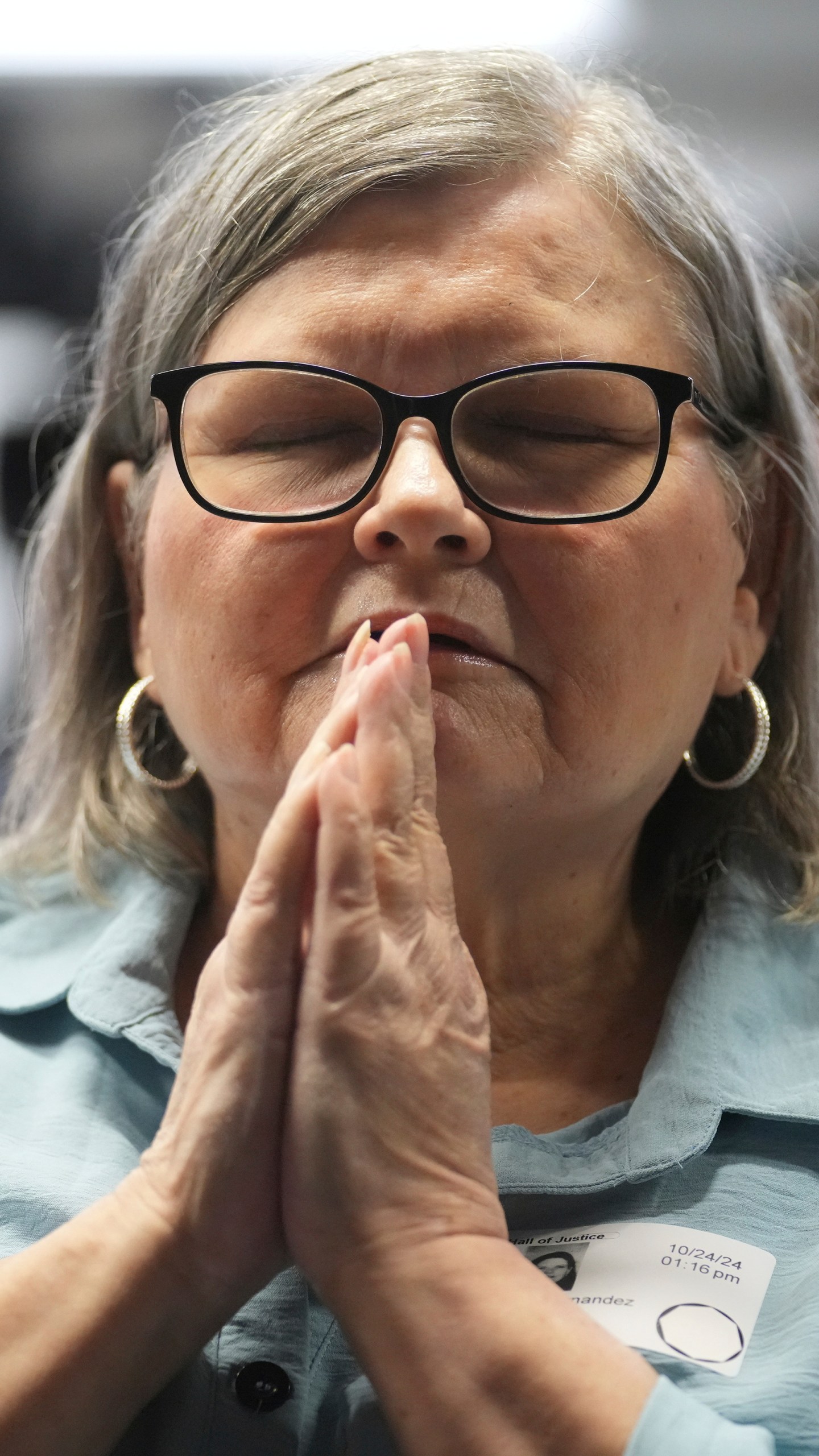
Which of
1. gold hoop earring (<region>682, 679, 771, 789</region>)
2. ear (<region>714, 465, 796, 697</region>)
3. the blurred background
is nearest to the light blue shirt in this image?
gold hoop earring (<region>682, 679, 771, 789</region>)

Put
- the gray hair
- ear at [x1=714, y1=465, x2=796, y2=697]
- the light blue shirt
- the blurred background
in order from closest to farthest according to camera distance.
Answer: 1. the light blue shirt
2. the gray hair
3. ear at [x1=714, y1=465, x2=796, y2=697]
4. the blurred background

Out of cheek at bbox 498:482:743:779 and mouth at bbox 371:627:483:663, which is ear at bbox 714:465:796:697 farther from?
mouth at bbox 371:627:483:663

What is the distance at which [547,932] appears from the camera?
1.49 m

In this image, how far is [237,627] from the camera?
1.28 meters

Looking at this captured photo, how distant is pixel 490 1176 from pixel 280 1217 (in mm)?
155

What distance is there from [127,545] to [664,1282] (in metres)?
1.01

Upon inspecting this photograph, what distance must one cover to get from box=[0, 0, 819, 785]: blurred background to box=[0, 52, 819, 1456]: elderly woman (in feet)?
2.72

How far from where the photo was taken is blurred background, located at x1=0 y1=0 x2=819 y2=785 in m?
2.47

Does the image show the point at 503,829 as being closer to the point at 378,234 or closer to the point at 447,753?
the point at 447,753

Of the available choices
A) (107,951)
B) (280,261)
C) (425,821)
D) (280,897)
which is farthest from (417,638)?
(107,951)

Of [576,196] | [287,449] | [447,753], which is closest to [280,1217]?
[447,753]

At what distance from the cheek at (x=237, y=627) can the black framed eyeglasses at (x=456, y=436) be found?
31 millimetres

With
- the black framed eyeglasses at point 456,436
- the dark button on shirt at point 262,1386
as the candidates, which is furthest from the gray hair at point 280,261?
the dark button on shirt at point 262,1386

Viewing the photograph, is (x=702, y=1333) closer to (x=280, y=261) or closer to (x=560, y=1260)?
(x=560, y=1260)
